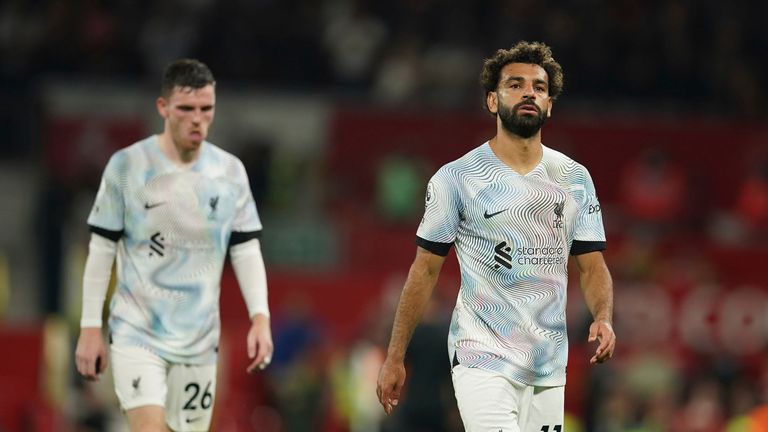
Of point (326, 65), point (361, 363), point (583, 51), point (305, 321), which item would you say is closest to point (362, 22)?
point (326, 65)

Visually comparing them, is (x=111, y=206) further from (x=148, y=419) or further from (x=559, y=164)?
(x=559, y=164)

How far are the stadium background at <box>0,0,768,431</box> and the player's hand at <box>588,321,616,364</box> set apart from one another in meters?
8.56

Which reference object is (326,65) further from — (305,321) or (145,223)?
(145,223)

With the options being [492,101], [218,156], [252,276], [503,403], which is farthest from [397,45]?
[503,403]

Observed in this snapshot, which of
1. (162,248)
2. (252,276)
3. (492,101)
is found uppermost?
(492,101)

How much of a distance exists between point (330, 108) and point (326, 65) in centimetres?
116

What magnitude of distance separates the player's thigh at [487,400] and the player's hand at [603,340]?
475mm

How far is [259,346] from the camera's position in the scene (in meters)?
9.60

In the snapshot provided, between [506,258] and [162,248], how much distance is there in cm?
231

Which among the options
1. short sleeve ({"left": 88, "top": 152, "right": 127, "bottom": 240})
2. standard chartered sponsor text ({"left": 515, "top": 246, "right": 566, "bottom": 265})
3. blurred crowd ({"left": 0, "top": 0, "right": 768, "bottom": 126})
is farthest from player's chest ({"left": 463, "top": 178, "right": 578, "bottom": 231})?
blurred crowd ({"left": 0, "top": 0, "right": 768, "bottom": 126})

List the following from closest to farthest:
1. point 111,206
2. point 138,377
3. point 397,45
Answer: point 138,377
point 111,206
point 397,45

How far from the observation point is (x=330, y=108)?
22266mm

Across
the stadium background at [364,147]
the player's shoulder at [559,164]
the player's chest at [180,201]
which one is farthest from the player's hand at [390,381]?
the stadium background at [364,147]

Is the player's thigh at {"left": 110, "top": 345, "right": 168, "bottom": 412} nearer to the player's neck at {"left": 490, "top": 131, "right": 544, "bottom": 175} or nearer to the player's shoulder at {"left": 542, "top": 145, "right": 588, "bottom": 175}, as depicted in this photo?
the player's neck at {"left": 490, "top": 131, "right": 544, "bottom": 175}
